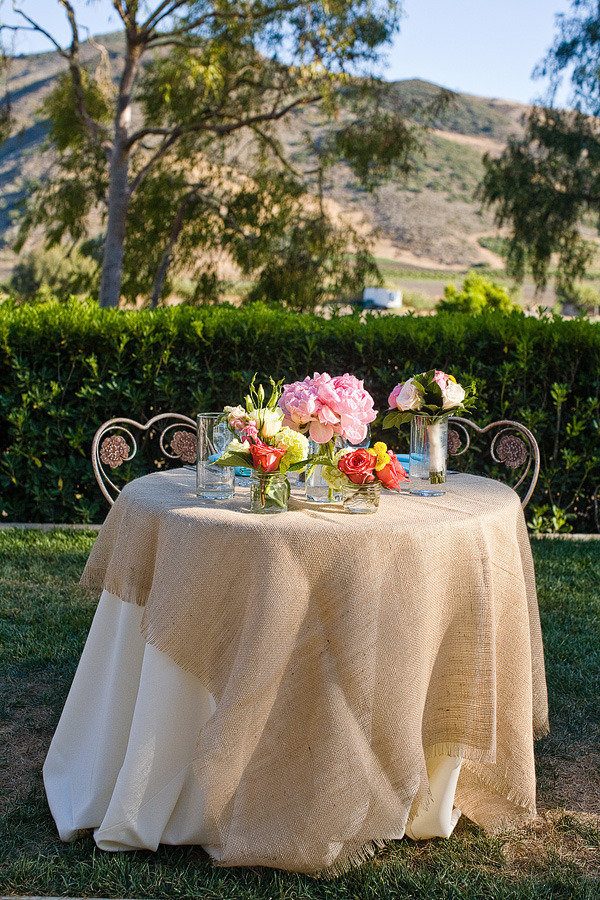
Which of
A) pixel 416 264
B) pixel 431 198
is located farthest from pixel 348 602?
pixel 431 198

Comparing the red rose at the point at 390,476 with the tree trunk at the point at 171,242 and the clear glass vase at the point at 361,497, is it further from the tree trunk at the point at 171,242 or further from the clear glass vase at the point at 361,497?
the tree trunk at the point at 171,242

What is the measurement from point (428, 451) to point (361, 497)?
0.57m

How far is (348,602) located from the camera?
2664 mm

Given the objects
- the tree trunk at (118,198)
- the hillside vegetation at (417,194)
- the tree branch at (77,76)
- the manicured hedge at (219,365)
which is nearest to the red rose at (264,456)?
the manicured hedge at (219,365)

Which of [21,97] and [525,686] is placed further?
[21,97]

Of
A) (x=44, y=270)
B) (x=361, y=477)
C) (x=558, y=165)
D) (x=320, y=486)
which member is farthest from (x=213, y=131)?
(x=361, y=477)

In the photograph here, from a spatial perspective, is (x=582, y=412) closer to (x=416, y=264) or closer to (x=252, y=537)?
(x=252, y=537)

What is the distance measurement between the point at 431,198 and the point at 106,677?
52.0m

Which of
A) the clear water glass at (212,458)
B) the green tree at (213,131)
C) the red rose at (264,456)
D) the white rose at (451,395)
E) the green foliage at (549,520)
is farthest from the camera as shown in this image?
the green tree at (213,131)

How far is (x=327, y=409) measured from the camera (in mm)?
2980

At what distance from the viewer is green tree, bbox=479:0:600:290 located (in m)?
15.9

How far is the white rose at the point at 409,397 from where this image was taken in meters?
3.35

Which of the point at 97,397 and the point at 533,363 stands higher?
the point at 533,363

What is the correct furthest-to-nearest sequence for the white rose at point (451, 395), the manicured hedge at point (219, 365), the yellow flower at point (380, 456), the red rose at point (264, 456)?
the manicured hedge at point (219, 365) → the white rose at point (451, 395) → the yellow flower at point (380, 456) → the red rose at point (264, 456)
